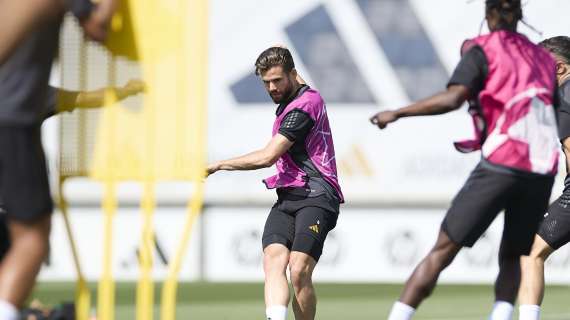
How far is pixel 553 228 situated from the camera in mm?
9836

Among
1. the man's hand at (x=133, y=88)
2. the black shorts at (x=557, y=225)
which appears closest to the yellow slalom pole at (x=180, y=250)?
the man's hand at (x=133, y=88)

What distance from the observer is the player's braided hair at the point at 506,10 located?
288 inches

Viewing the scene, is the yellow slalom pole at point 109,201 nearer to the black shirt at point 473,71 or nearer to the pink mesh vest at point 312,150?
the black shirt at point 473,71

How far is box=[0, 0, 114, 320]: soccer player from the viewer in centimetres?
591

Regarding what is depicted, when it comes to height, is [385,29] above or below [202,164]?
above

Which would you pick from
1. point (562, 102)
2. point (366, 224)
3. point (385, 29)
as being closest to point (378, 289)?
point (366, 224)

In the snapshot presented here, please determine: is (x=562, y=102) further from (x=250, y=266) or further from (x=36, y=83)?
(x=250, y=266)

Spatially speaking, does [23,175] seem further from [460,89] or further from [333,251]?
[333,251]

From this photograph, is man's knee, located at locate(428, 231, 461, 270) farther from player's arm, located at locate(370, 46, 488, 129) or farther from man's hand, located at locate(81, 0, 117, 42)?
man's hand, located at locate(81, 0, 117, 42)

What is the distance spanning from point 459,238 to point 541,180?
0.52 meters

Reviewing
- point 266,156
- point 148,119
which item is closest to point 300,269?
point 266,156

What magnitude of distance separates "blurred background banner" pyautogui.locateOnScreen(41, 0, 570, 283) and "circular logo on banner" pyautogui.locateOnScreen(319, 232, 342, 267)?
14 millimetres

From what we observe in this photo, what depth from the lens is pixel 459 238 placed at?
23.8 feet

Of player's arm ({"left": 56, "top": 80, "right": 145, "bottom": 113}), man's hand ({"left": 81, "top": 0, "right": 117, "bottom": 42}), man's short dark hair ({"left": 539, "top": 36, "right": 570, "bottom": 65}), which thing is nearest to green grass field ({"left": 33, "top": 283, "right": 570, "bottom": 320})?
man's short dark hair ({"left": 539, "top": 36, "right": 570, "bottom": 65})
